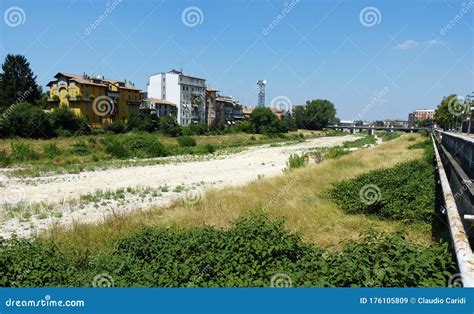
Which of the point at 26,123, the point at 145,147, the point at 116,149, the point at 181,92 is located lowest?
the point at 116,149

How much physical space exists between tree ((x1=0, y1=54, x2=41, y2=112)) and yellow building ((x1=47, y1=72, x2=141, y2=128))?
363cm

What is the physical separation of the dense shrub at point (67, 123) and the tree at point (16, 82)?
9.85m

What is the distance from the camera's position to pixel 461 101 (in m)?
75.8

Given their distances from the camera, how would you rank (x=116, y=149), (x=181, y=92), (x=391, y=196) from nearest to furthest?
(x=391, y=196) < (x=116, y=149) < (x=181, y=92)

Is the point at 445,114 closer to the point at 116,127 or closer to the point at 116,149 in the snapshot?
the point at 116,127

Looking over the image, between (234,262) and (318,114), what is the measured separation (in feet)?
454

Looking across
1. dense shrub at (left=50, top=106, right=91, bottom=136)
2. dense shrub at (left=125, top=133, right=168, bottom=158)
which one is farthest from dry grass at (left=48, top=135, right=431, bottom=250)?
dense shrub at (left=50, top=106, right=91, bottom=136)

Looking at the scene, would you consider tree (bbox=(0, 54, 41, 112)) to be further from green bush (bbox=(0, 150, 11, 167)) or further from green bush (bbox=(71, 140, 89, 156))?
green bush (bbox=(0, 150, 11, 167))

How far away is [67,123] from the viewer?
55.3 m

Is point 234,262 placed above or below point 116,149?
above

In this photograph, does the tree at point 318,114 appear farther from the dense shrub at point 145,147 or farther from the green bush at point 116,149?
the green bush at point 116,149

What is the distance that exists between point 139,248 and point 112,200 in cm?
1146

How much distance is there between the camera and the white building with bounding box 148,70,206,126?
95.1 m

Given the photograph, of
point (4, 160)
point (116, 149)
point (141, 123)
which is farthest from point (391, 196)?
point (141, 123)
